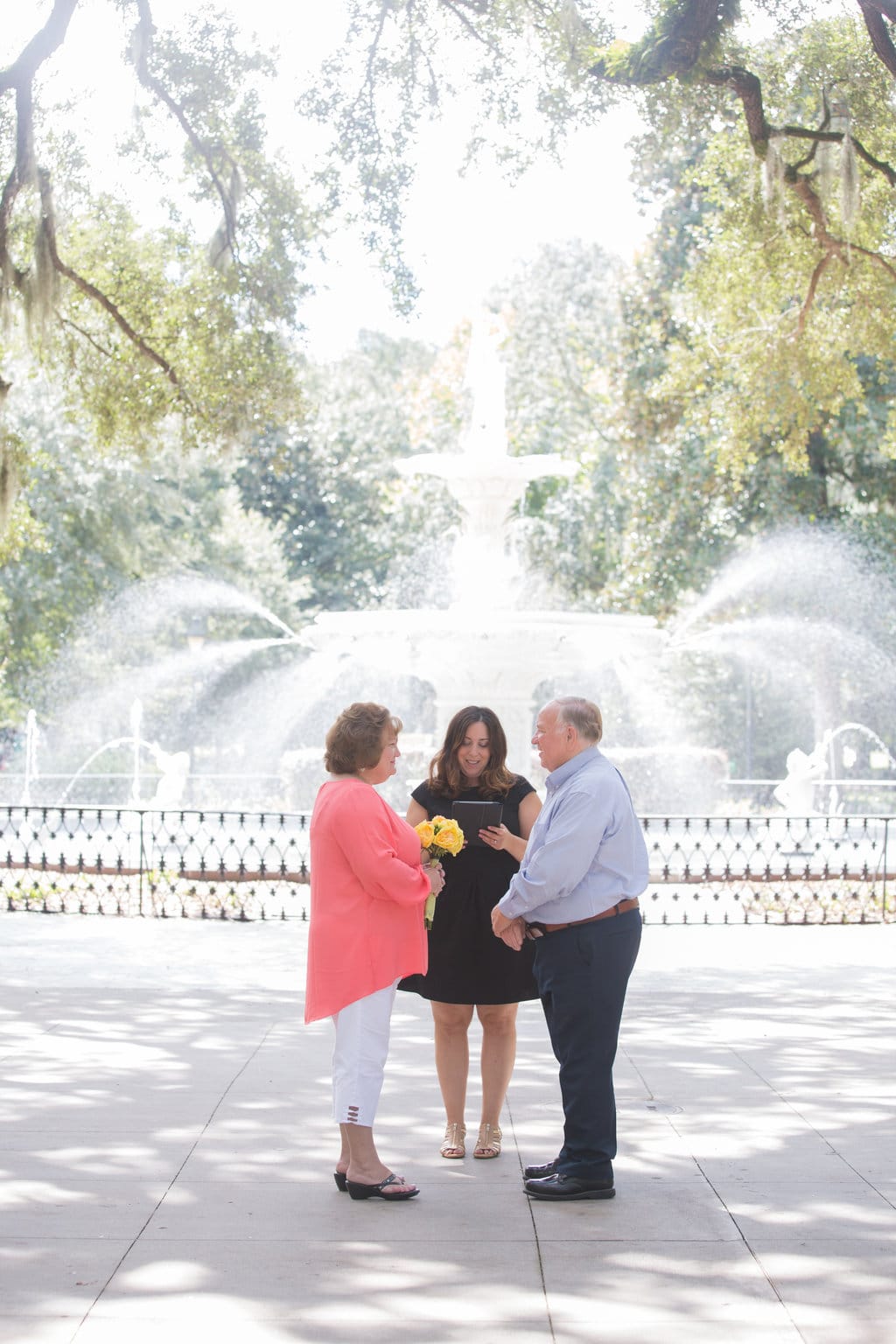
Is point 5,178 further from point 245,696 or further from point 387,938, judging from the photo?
point 245,696

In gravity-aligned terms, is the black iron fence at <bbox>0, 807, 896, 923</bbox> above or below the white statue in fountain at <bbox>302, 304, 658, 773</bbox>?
below

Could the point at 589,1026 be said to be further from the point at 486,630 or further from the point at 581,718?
the point at 486,630

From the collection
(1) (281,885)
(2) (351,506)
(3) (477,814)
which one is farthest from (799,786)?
(2) (351,506)

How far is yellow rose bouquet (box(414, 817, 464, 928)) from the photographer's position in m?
5.23

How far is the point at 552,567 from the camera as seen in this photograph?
35.4 meters

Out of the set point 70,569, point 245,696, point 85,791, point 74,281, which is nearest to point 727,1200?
point 74,281

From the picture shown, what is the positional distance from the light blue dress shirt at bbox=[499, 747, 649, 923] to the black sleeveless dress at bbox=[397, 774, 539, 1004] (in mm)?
442

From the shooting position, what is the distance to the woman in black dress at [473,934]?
5598 millimetres

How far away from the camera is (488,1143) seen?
562 cm

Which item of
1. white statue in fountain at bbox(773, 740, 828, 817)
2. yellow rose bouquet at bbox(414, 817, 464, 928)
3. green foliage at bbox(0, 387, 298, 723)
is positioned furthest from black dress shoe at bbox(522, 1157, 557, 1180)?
green foliage at bbox(0, 387, 298, 723)

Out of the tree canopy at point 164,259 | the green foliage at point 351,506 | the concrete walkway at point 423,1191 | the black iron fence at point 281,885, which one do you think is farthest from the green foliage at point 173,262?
the green foliage at point 351,506

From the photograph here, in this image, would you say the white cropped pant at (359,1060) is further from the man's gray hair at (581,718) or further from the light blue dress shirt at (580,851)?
the man's gray hair at (581,718)

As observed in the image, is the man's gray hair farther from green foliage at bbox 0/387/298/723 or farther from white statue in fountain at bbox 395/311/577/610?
green foliage at bbox 0/387/298/723

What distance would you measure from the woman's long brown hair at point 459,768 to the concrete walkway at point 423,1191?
1.29 m
